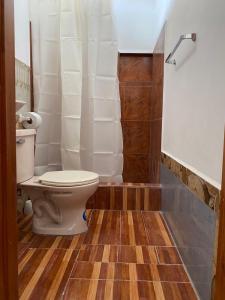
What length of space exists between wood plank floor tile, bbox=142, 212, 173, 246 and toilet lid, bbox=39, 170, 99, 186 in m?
0.57

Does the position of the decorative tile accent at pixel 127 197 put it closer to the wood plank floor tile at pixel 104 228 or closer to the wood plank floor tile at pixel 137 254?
the wood plank floor tile at pixel 104 228

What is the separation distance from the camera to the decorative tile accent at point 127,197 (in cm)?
242

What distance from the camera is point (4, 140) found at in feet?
2.19

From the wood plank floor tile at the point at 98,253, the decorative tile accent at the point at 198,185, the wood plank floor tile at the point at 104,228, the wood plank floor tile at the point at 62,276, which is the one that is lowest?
the wood plank floor tile at the point at 98,253

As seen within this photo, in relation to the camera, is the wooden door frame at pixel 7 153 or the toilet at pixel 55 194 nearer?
the wooden door frame at pixel 7 153

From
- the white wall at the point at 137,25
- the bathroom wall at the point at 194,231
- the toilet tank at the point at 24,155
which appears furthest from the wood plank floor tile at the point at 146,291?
the white wall at the point at 137,25

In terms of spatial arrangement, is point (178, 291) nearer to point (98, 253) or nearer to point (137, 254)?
point (137, 254)

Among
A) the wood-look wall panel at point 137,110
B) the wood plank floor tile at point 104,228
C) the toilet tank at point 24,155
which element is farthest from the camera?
the wood-look wall panel at point 137,110

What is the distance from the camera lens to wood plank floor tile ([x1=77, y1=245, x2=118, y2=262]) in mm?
1580

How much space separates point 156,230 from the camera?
6.62ft

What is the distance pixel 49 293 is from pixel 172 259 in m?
0.72

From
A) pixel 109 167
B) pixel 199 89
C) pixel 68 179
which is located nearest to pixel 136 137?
pixel 109 167

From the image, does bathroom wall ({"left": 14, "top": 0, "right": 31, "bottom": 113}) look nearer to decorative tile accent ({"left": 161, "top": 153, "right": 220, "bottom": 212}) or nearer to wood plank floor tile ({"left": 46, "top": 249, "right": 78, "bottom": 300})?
wood plank floor tile ({"left": 46, "top": 249, "right": 78, "bottom": 300})

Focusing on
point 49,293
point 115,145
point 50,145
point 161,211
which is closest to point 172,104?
point 115,145
